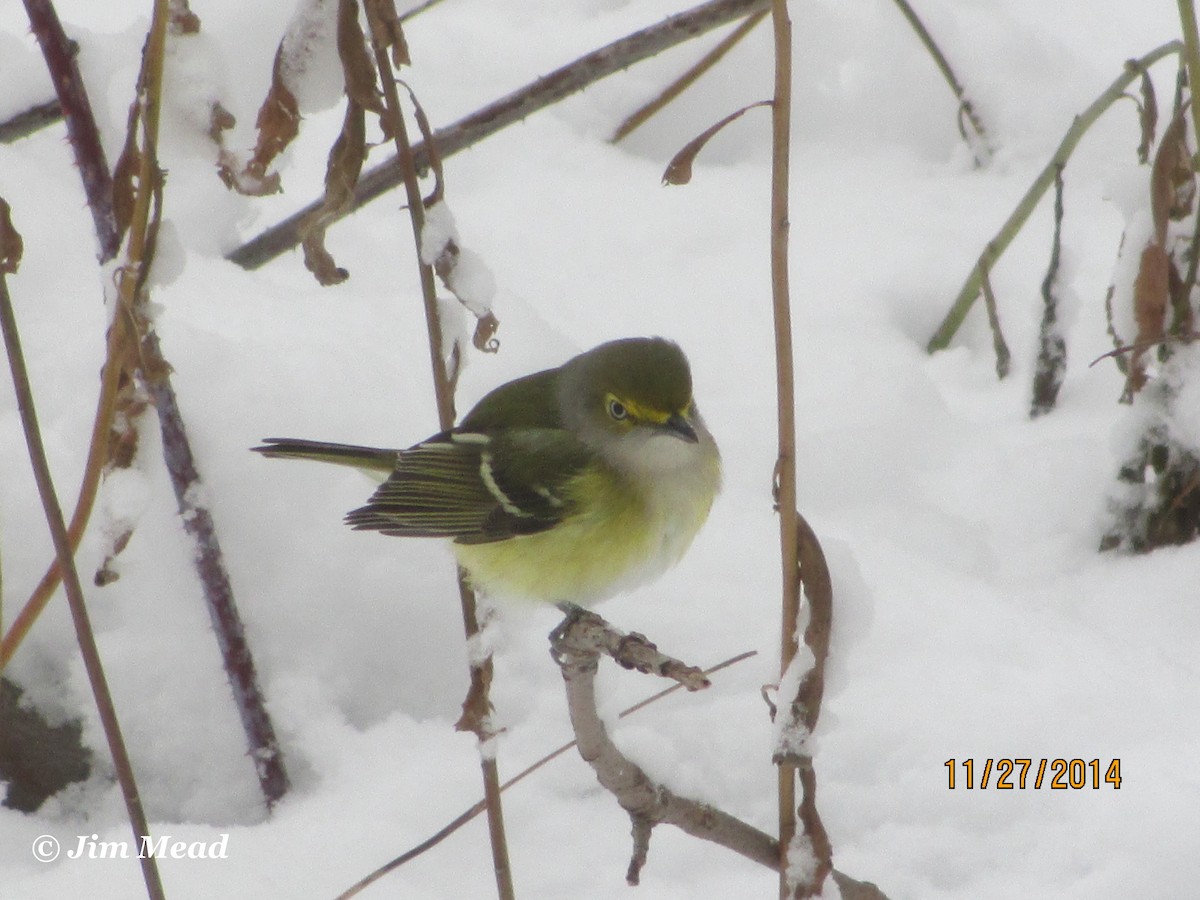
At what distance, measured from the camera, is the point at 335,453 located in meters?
2.80

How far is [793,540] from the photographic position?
4.36 feet

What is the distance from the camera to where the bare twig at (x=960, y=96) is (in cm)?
412

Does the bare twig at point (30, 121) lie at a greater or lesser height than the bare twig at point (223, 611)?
greater

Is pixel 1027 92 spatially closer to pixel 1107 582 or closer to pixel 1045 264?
pixel 1045 264

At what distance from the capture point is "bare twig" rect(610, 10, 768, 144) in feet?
12.4

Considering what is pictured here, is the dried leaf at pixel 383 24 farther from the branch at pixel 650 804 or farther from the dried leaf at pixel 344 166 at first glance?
the branch at pixel 650 804

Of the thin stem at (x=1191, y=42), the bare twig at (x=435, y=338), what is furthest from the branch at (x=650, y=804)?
the thin stem at (x=1191, y=42)

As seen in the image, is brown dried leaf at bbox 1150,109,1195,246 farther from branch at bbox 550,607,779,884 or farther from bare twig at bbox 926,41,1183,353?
branch at bbox 550,607,779,884

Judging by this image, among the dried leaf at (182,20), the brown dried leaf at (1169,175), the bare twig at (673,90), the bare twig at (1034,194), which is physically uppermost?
the bare twig at (673,90)

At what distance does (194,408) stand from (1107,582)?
2.23 m

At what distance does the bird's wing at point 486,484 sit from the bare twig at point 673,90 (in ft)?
4.51

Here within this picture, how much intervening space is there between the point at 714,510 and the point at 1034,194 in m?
1.20

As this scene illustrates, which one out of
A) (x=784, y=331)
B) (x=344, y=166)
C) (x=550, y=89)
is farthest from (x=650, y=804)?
(x=550, y=89)

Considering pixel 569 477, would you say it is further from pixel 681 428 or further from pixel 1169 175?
pixel 1169 175
